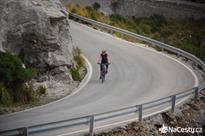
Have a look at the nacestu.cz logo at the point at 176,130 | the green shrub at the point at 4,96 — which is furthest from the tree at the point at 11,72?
the nacestu.cz logo at the point at 176,130

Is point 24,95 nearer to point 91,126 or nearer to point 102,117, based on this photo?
point 102,117

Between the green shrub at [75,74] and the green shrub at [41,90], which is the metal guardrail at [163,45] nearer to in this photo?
the green shrub at [75,74]

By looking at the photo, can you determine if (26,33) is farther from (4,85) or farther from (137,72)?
(137,72)

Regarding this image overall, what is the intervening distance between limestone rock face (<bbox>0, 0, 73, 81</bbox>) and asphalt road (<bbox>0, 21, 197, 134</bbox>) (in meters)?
1.63

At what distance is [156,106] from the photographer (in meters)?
17.8

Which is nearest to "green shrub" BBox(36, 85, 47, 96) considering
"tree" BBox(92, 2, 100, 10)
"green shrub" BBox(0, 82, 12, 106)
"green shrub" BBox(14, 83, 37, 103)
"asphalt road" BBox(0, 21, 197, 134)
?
"green shrub" BBox(14, 83, 37, 103)

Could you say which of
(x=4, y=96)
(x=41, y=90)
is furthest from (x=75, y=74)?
(x=4, y=96)

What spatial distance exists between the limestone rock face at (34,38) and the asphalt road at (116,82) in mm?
1634

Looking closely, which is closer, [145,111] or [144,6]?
[145,111]

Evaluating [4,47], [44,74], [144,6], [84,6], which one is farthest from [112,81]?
[144,6]

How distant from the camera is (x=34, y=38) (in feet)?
71.7

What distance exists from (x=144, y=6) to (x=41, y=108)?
88.1 ft

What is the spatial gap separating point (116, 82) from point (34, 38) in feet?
12.7

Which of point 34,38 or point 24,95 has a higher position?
point 34,38
